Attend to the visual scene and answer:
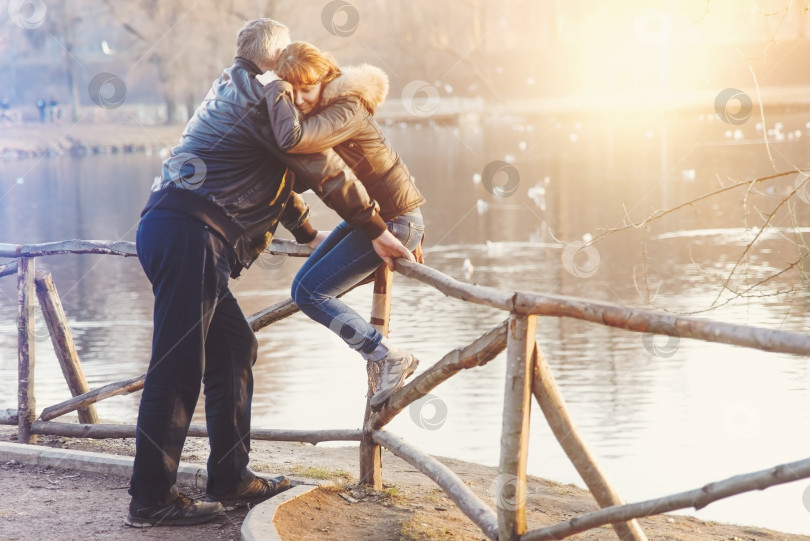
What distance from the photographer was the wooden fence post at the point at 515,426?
3.36 metres

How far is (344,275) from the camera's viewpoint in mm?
4348

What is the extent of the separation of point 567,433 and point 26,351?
3.67m

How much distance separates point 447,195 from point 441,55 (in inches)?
1960

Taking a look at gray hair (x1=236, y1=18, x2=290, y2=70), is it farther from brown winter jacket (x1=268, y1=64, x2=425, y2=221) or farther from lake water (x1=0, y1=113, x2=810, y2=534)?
lake water (x1=0, y1=113, x2=810, y2=534)

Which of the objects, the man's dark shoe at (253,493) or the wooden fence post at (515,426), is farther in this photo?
the man's dark shoe at (253,493)

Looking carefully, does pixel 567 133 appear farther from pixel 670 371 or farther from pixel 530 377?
pixel 530 377

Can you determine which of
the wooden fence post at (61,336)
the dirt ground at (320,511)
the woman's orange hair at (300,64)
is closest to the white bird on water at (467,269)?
the wooden fence post at (61,336)

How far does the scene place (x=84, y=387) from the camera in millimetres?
6496

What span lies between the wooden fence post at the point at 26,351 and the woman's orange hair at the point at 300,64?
8.70ft

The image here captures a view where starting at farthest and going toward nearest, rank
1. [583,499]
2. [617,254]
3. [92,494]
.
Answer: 1. [617,254]
2. [583,499]
3. [92,494]

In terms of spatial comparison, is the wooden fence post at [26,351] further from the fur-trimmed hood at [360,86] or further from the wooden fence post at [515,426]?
the wooden fence post at [515,426]

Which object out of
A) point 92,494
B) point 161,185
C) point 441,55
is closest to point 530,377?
point 161,185

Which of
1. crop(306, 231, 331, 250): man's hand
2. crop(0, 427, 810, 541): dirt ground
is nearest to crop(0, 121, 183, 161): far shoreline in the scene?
crop(0, 427, 810, 541): dirt ground

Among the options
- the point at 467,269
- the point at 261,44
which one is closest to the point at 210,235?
the point at 261,44
